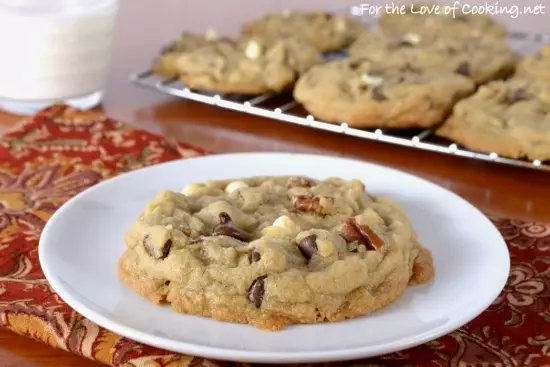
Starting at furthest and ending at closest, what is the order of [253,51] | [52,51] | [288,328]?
[253,51], [52,51], [288,328]

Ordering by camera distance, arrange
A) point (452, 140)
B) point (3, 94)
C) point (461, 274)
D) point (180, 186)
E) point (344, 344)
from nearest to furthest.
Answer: point (344, 344) < point (461, 274) < point (180, 186) < point (452, 140) < point (3, 94)

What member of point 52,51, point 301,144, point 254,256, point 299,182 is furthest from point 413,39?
point 254,256

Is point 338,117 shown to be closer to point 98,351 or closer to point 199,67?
point 199,67

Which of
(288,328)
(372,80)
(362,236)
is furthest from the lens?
(372,80)

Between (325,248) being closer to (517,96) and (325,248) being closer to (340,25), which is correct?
(517,96)

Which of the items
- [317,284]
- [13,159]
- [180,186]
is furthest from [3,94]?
[317,284]

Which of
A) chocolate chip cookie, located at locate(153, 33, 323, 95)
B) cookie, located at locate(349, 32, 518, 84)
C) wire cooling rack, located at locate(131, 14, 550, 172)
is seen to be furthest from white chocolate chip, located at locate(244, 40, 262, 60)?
cookie, located at locate(349, 32, 518, 84)

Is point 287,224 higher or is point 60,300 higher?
point 287,224

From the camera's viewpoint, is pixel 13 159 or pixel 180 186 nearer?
pixel 180 186
